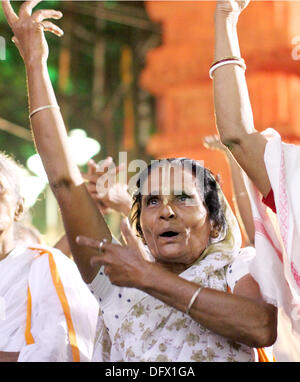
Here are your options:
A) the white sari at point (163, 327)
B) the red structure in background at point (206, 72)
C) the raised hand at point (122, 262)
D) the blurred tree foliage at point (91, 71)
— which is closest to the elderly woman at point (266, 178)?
the white sari at point (163, 327)

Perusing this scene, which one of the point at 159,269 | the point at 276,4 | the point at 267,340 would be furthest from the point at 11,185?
the point at 276,4

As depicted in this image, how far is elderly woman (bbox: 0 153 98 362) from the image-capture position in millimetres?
2574

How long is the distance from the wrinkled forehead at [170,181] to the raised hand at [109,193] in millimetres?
636

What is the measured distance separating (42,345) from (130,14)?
1017 cm

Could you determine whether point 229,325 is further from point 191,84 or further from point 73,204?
point 191,84

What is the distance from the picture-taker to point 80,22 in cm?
1277

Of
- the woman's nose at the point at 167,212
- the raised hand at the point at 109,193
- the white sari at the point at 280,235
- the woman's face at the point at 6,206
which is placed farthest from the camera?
the raised hand at the point at 109,193

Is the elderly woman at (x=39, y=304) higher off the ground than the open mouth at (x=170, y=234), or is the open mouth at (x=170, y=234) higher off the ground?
the open mouth at (x=170, y=234)

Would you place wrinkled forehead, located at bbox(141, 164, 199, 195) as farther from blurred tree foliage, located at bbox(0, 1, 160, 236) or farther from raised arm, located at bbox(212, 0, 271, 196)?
blurred tree foliage, located at bbox(0, 1, 160, 236)

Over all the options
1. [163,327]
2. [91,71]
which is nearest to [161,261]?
[163,327]

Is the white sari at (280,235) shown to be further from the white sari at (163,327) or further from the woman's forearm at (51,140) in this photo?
the woman's forearm at (51,140)

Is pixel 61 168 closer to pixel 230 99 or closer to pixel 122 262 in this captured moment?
pixel 122 262

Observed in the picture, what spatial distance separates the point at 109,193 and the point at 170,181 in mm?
784

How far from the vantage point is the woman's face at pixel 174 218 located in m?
2.21
